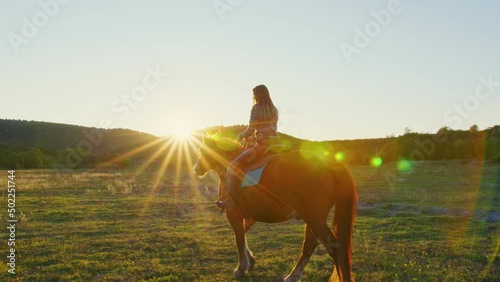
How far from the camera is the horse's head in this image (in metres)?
8.60

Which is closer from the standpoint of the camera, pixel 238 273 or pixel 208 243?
pixel 238 273

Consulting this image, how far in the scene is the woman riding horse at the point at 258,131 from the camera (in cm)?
759

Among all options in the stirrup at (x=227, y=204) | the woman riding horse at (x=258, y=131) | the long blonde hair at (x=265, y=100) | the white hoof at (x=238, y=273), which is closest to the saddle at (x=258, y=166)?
the woman riding horse at (x=258, y=131)

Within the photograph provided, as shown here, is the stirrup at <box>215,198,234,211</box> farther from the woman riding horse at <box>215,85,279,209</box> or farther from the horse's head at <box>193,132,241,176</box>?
the horse's head at <box>193,132,241,176</box>

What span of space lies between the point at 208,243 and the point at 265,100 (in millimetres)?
4987

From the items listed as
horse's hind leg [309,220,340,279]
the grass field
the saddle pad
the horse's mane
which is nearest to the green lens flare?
the grass field

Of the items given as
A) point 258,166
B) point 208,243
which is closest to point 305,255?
point 258,166

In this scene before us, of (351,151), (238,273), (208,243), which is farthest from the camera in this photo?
(351,151)

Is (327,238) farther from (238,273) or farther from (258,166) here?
(238,273)

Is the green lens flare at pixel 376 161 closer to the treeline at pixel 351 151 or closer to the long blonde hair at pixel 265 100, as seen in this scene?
the treeline at pixel 351 151

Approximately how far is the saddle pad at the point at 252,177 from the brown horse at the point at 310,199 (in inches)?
2.6

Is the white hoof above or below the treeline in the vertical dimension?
below

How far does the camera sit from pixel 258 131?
7812 mm

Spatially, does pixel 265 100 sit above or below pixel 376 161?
above
